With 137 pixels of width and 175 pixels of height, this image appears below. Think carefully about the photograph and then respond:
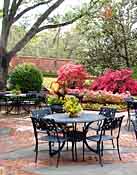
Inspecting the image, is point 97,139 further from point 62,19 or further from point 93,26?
point 93,26

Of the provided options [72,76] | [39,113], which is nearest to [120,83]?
[72,76]

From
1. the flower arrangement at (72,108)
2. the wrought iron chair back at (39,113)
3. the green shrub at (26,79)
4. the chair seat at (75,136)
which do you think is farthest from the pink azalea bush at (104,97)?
the chair seat at (75,136)

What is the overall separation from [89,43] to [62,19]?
3471 millimetres

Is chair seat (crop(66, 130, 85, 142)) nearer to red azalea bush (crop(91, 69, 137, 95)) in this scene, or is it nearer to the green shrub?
red azalea bush (crop(91, 69, 137, 95))

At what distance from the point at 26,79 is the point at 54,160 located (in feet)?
32.5

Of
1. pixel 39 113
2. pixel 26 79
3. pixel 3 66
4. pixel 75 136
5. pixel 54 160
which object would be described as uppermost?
pixel 3 66

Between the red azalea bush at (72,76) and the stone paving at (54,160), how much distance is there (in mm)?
8181

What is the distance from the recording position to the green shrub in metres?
16.7

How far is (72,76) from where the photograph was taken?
17406mm

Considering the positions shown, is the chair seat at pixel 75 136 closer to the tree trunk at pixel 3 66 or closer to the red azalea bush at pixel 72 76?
the tree trunk at pixel 3 66

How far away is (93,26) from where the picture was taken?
20031 millimetres

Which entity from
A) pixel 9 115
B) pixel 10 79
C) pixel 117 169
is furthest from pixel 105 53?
pixel 117 169

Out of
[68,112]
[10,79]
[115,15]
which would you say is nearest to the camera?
[68,112]

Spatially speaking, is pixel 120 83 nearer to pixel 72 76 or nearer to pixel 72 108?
pixel 72 76
